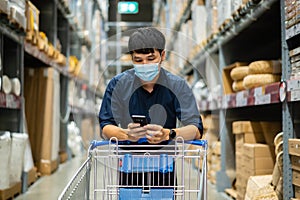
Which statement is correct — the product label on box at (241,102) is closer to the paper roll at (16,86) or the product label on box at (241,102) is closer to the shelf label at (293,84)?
the shelf label at (293,84)

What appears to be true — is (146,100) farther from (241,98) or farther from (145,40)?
(241,98)

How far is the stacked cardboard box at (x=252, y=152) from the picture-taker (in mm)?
3051

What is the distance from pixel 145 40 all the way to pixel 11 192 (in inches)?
84.1

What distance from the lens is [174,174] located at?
160cm

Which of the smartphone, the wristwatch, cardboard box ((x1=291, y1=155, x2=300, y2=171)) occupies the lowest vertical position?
cardboard box ((x1=291, y1=155, x2=300, y2=171))

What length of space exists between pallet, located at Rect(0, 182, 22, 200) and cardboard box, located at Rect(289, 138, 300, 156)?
1.91 metres

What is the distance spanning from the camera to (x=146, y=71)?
62.6 inches

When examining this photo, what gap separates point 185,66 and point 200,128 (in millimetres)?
4950

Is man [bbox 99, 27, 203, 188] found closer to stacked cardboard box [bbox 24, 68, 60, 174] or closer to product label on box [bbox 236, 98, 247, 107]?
product label on box [bbox 236, 98, 247, 107]

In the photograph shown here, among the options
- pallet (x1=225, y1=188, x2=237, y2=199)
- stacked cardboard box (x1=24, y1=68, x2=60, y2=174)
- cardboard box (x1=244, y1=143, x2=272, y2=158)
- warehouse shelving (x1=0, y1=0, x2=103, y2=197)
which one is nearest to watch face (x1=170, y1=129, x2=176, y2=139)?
warehouse shelving (x1=0, y1=0, x2=103, y2=197)

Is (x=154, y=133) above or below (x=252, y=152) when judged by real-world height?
above

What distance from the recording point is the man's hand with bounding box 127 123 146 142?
4.91 feet

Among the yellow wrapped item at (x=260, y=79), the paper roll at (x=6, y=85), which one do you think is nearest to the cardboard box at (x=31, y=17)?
the paper roll at (x=6, y=85)

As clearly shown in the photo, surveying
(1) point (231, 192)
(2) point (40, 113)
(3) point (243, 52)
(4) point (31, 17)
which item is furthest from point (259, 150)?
(2) point (40, 113)
